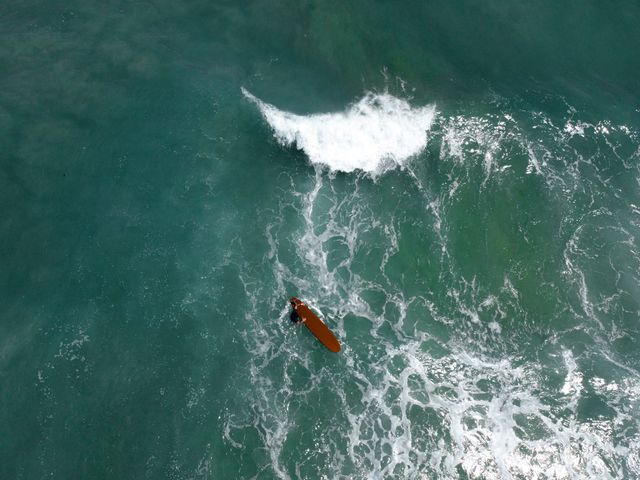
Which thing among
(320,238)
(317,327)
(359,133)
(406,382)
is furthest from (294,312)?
(359,133)

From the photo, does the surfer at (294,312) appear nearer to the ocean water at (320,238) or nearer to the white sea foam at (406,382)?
the white sea foam at (406,382)

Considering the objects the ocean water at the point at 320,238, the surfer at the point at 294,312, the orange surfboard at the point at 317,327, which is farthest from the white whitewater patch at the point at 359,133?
the orange surfboard at the point at 317,327

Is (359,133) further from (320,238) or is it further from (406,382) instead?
(406,382)

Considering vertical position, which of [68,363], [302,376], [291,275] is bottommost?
[68,363]

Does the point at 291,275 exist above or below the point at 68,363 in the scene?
above

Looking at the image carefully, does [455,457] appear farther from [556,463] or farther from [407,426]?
[556,463]

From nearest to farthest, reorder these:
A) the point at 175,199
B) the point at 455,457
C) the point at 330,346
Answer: the point at 455,457
the point at 330,346
the point at 175,199

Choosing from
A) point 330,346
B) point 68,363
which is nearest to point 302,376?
point 330,346
